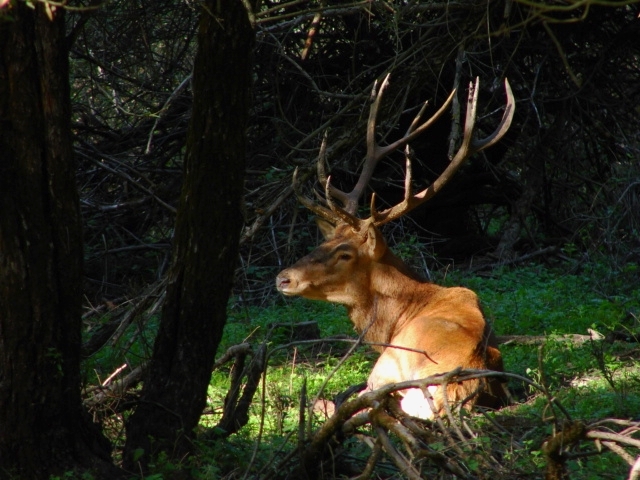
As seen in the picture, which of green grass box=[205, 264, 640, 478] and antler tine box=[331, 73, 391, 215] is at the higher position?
antler tine box=[331, 73, 391, 215]

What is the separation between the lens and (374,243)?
25.1 ft

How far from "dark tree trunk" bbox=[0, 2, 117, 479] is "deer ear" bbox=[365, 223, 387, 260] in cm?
359

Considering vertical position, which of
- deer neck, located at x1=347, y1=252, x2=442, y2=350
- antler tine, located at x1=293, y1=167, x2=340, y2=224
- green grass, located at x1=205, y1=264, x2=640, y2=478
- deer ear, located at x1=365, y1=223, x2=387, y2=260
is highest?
antler tine, located at x1=293, y1=167, x2=340, y2=224

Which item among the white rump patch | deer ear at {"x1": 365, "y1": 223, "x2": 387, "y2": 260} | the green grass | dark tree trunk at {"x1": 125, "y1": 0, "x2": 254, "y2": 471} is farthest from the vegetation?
deer ear at {"x1": 365, "y1": 223, "x2": 387, "y2": 260}

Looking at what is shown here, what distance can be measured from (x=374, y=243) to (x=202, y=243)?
3196 mm

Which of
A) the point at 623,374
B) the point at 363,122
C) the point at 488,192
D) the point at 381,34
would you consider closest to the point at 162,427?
the point at 623,374

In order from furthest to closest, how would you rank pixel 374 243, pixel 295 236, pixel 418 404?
pixel 295 236
pixel 374 243
pixel 418 404

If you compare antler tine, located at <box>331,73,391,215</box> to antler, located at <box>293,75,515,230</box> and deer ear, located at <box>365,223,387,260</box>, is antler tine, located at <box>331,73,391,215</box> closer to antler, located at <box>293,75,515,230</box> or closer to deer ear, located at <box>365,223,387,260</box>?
antler, located at <box>293,75,515,230</box>

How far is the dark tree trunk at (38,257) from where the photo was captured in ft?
13.1

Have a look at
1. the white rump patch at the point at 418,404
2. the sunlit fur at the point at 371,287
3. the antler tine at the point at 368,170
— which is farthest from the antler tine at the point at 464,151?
the white rump patch at the point at 418,404

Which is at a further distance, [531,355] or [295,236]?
[295,236]

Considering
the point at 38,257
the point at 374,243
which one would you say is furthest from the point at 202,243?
the point at 374,243

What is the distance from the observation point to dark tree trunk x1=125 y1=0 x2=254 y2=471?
4562 millimetres

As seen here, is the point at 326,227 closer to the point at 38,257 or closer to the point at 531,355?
the point at 531,355
